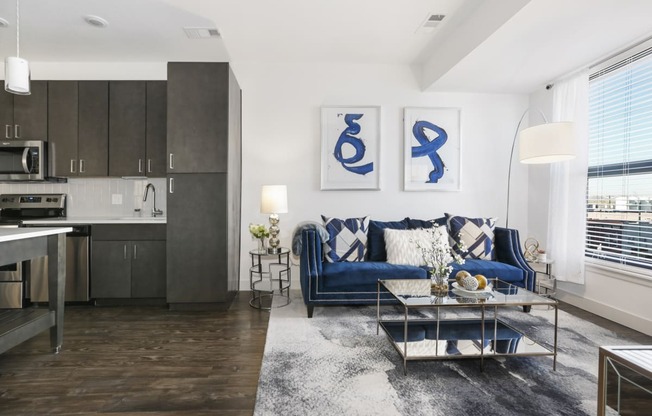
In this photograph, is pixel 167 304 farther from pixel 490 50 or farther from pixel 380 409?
pixel 490 50

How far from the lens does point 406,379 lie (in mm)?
2127

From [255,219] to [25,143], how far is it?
2.52 metres

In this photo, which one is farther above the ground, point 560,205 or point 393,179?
point 393,179

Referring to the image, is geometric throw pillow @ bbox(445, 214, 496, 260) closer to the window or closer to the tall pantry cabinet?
the window

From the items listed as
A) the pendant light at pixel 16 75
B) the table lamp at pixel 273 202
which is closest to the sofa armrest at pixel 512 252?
the table lamp at pixel 273 202

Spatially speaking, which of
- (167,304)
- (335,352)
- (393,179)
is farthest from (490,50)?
(167,304)

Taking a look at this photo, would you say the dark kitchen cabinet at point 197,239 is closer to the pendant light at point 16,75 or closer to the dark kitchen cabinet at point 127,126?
the dark kitchen cabinet at point 127,126

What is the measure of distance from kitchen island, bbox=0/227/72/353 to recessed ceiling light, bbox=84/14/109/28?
6.71 feet

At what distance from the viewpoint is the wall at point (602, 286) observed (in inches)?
118

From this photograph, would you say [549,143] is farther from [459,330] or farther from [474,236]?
[459,330]

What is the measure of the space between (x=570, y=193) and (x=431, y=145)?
5.09ft

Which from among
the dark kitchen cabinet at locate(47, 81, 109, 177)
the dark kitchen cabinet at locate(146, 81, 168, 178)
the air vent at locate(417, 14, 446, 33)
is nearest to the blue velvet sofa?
the dark kitchen cabinet at locate(146, 81, 168, 178)

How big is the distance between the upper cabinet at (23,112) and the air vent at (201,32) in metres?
1.75

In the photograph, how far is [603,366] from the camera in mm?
1552
